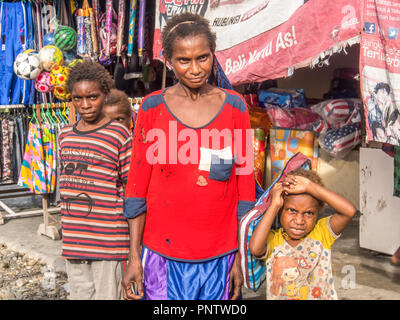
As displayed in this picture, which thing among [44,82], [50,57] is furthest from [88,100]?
[44,82]

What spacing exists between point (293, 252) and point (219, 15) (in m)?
3.01

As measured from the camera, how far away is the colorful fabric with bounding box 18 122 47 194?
5816 millimetres

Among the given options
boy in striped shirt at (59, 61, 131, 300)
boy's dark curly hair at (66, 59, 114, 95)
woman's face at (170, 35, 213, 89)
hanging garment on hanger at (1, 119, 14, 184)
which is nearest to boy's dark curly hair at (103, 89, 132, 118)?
boy's dark curly hair at (66, 59, 114, 95)

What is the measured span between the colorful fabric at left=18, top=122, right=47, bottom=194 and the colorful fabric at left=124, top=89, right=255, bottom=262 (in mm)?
3990

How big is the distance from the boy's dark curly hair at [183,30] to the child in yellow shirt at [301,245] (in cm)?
77

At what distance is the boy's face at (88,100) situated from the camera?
2859mm

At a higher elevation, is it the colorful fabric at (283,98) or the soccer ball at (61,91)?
the soccer ball at (61,91)

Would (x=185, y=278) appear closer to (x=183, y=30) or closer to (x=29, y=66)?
(x=183, y=30)

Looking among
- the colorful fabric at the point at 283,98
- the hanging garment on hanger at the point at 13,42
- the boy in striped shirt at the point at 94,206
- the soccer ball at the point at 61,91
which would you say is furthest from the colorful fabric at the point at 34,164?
the boy in striped shirt at the point at 94,206

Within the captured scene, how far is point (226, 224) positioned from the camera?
6.96 ft

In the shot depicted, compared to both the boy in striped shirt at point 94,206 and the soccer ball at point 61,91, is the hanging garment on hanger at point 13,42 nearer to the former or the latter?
the soccer ball at point 61,91

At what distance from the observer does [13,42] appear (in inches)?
293

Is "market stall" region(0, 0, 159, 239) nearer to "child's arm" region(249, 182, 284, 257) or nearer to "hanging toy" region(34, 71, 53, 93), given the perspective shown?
"hanging toy" region(34, 71, 53, 93)

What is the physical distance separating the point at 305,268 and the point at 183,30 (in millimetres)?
1233
